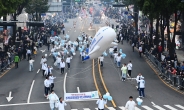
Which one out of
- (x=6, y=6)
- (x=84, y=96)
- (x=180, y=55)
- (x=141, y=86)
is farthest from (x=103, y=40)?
(x=180, y=55)

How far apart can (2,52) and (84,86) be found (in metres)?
18.6

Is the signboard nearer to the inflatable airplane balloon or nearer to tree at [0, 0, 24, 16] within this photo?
the inflatable airplane balloon

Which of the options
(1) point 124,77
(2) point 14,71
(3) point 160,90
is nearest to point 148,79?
(1) point 124,77

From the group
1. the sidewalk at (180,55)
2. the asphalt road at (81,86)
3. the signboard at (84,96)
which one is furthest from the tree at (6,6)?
the sidewalk at (180,55)

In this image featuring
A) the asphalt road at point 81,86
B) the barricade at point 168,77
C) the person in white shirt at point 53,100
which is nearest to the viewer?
the person in white shirt at point 53,100

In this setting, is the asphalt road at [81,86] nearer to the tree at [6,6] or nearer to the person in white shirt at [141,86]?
the person in white shirt at [141,86]

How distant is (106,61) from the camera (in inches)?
2234

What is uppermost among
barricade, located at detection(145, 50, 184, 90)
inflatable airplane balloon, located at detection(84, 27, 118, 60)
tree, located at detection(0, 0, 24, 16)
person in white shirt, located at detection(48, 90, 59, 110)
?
tree, located at detection(0, 0, 24, 16)

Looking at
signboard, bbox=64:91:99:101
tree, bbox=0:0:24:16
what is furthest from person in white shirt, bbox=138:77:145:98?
tree, bbox=0:0:24:16

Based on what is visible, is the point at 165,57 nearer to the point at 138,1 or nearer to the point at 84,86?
the point at 138,1

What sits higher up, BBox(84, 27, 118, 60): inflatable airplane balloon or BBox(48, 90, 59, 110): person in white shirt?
BBox(84, 27, 118, 60): inflatable airplane balloon

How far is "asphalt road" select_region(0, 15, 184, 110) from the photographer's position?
3456 centimetres

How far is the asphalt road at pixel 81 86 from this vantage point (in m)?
34.6

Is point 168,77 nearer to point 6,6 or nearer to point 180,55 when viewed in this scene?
point 180,55
